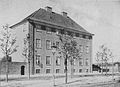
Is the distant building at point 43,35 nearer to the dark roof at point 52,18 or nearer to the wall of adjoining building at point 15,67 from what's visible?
the dark roof at point 52,18

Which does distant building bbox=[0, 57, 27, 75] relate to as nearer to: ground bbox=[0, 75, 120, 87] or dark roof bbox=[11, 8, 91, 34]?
dark roof bbox=[11, 8, 91, 34]

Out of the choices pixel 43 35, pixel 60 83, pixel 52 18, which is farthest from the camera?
pixel 52 18

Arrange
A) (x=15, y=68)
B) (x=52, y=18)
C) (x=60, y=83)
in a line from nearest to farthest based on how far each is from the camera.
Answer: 1. (x=60, y=83)
2. (x=15, y=68)
3. (x=52, y=18)

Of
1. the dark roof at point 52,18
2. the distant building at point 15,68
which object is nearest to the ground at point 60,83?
the distant building at point 15,68

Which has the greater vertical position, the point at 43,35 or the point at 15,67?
the point at 43,35

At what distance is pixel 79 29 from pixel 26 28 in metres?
12.3

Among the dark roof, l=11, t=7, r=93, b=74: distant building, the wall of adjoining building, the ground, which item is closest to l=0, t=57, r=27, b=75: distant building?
the wall of adjoining building

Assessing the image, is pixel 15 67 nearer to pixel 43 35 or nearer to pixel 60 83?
pixel 43 35

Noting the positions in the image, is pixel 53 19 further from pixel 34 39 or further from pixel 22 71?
pixel 22 71

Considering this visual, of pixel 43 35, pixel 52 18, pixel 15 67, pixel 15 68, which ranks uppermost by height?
pixel 52 18

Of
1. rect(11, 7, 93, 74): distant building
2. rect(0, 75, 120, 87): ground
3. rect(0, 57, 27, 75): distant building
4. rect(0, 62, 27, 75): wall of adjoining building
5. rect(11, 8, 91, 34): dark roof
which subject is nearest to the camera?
rect(0, 75, 120, 87): ground

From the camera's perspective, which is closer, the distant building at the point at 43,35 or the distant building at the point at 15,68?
the distant building at the point at 15,68

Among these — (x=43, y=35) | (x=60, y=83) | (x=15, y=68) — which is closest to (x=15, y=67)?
(x=15, y=68)

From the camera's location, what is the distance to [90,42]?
130 feet
